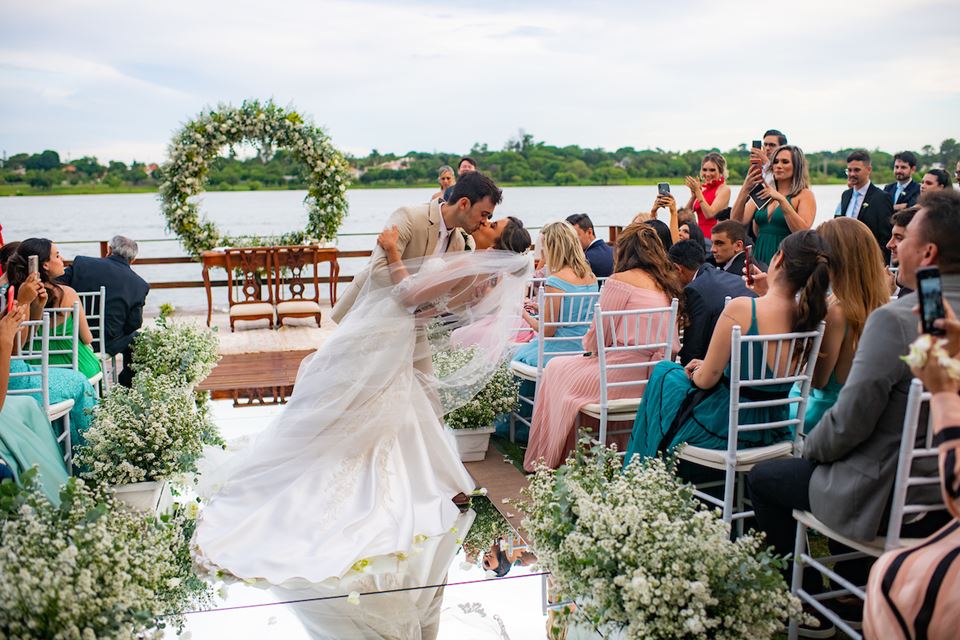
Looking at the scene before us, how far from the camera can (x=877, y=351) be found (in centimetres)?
235

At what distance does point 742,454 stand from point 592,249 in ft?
11.0

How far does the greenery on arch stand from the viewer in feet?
35.1

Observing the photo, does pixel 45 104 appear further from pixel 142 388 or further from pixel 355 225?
pixel 142 388

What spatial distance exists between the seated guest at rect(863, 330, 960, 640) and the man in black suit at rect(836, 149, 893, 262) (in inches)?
206

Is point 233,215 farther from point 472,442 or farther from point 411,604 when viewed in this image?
point 411,604

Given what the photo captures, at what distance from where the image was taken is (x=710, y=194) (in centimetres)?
736

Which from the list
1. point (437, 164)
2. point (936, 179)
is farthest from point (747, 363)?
point (437, 164)

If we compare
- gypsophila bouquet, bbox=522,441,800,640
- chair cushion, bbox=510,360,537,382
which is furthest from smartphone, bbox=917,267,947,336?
chair cushion, bbox=510,360,537,382

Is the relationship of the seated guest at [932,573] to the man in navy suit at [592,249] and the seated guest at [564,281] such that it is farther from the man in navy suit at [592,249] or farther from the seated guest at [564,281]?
the man in navy suit at [592,249]

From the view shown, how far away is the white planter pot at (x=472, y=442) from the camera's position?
190 inches

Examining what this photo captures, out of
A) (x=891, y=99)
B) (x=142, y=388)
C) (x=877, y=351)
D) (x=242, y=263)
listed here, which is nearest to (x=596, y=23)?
(x=891, y=99)

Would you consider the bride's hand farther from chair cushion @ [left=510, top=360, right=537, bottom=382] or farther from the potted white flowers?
chair cushion @ [left=510, top=360, right=537, bottom=382]

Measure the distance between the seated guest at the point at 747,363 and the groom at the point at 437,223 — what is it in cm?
116

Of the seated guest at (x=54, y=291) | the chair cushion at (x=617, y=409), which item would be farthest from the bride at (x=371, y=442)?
the seated guest at (x=54, y=291)
